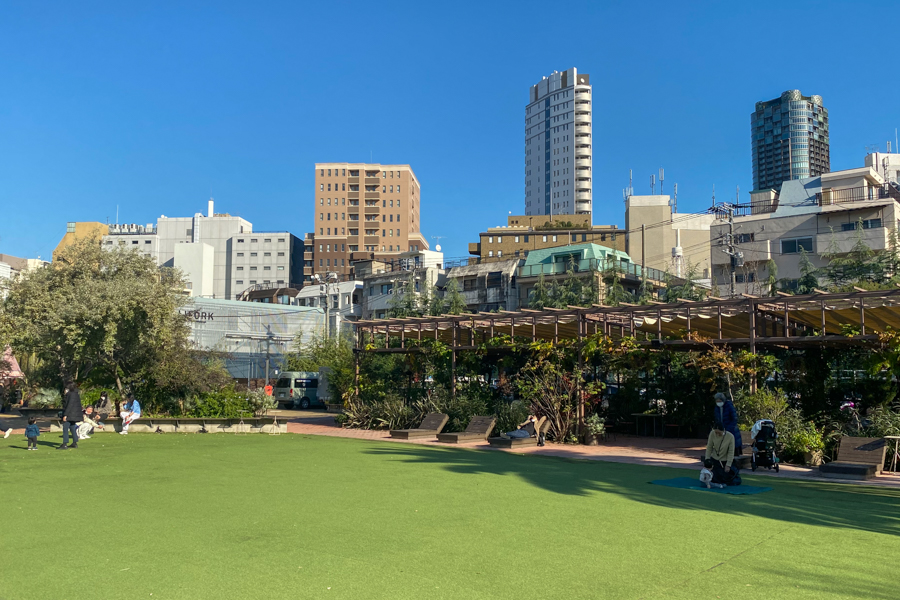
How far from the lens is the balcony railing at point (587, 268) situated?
55625 millimetres

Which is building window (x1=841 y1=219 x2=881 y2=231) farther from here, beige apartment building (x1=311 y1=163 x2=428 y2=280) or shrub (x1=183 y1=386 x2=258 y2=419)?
beige apartment building (x1=311 y1=163 x2=428 y2=280)

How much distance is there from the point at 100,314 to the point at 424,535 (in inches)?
604

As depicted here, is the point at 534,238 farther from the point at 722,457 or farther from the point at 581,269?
the point at 722,457

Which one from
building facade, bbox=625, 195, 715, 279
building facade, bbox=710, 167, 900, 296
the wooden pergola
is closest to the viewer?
the wooden pergola

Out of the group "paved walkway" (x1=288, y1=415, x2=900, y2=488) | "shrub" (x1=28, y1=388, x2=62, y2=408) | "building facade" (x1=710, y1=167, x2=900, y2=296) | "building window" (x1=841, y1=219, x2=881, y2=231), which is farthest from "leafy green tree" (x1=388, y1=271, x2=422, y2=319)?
"building window" (x1=841, y1=219, x2=881, y2=231)

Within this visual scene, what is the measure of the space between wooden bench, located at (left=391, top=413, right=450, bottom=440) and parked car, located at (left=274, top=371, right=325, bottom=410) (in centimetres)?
2085

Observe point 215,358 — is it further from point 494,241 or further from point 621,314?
point 494,241

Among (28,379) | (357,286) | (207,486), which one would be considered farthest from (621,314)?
(357,286)

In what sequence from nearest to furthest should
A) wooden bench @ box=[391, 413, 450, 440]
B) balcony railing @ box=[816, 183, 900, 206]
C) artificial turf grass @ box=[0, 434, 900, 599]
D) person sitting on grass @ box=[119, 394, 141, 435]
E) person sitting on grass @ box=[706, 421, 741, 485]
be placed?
artificial turf grass @ box=[0, 434, 900, 599] → person sitting on grass @ box=[706, 421, 741, 485] → wooden bench @ box=[391, 413, 450, 440] → person sitting on grass @ box=[119, 394, 141, 435] → balcony railing @ box=[816, 183, 900, 206]

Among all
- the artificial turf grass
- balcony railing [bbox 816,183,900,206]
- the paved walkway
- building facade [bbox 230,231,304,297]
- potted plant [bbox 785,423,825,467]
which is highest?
building facade [bbox 230,231,304,297]

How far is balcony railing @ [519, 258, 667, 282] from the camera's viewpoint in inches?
2190

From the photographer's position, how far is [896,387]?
1559 centimetres

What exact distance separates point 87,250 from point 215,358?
5.32m

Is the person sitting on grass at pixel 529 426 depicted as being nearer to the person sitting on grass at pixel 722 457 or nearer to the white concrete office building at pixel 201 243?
the person sitting on grass at pixel 722 457
